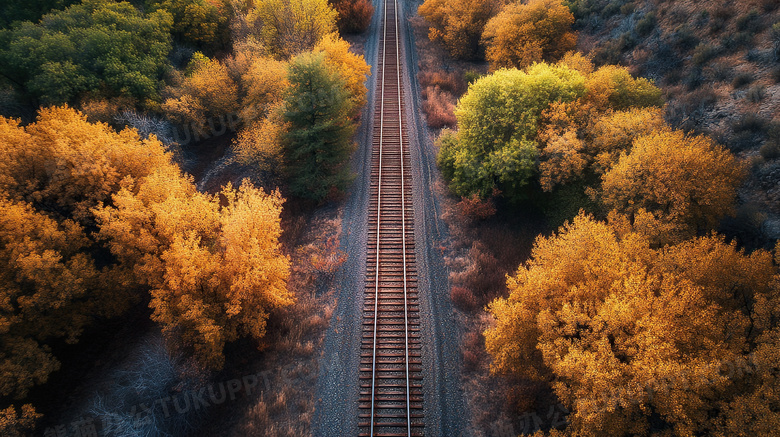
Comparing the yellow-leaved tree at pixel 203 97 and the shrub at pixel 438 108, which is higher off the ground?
the yellow-leaved tree at pixel 203 97

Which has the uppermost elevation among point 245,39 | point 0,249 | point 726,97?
point 245,39

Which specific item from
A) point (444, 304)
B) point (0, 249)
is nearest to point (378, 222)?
point (444, 304)

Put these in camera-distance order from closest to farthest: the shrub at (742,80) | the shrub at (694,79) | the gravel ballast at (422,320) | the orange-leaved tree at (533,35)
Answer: the gravel ballast at (422,320), the shrub at (742,80), the shrub at (694,79), the orange-leaved tree at (533,35)

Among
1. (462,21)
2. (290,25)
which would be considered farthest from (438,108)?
(290,25)

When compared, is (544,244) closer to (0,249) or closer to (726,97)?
(726,97)

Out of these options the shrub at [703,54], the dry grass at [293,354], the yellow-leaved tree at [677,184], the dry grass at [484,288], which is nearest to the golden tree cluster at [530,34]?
the shrub at [703,54]

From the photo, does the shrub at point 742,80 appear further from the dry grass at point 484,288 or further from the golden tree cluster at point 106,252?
the golden tree cluster at point 106,252
